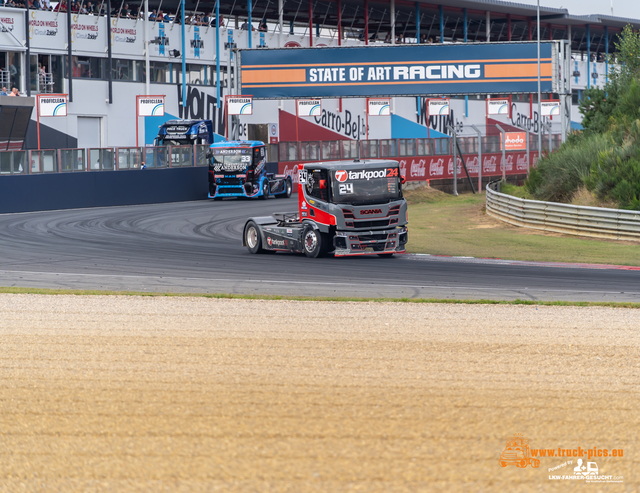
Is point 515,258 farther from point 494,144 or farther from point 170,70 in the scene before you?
point 170,70

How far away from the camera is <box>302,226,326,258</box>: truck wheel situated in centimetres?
1839

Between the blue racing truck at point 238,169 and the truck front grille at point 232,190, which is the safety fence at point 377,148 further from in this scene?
the truck front grille at point 232,190

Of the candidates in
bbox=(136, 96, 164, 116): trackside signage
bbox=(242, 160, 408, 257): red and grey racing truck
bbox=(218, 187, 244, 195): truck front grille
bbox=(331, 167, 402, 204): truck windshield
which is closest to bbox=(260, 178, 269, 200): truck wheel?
bbox=(218, 187, 244, 195): truck front grille

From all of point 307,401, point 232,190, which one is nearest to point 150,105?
point 232,190

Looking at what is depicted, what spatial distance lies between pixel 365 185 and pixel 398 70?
17.0 meters

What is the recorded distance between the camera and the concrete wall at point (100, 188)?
29.0m

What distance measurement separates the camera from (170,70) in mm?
48125

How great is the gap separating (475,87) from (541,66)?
8.77 feet

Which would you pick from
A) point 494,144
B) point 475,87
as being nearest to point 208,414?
point 475,87

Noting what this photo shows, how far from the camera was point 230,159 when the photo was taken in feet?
113

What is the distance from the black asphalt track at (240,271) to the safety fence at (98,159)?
18.0 ft

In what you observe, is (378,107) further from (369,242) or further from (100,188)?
(369,242)

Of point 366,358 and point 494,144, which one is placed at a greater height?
point 494,144

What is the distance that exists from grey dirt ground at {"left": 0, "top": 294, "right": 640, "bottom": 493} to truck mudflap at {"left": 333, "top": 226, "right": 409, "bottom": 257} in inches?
285
